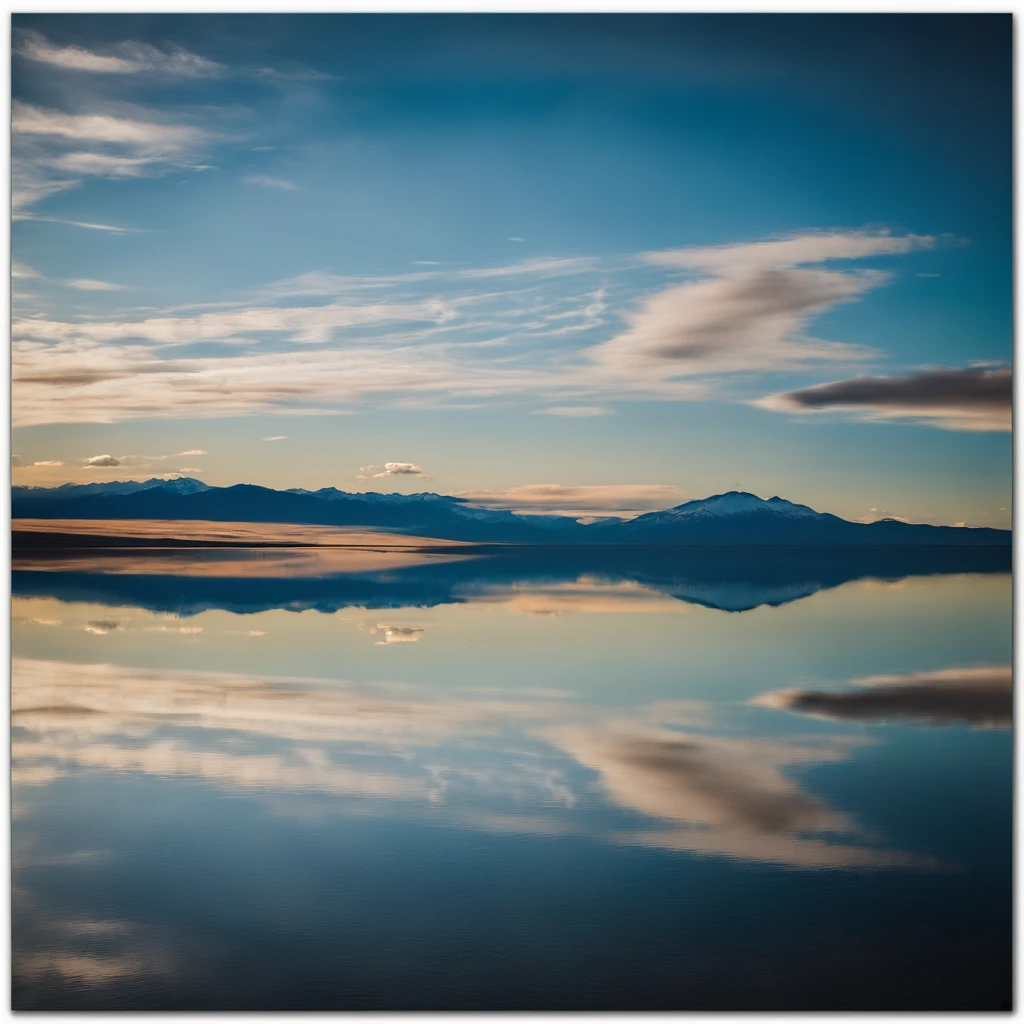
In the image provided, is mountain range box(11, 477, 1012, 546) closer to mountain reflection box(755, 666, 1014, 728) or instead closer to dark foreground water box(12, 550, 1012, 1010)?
dark foreground water box(12, 550, 1012, 1010)

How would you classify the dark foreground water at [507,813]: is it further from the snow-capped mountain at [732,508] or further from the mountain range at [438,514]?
the snow-capped mountain at [732,508]

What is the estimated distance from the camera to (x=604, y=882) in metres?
5.23

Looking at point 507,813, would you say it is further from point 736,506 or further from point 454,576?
point 454,576

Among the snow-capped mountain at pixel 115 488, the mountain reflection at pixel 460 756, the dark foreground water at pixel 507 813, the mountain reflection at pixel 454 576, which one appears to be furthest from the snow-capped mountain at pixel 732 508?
the snow-capped mountain at pixel 115 488

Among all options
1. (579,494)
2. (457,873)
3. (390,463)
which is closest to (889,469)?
(579,494)

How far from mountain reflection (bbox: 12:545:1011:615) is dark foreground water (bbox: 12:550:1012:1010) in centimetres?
20

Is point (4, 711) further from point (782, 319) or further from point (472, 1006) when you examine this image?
point (782, 319)

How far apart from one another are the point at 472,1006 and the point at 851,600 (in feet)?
30.8

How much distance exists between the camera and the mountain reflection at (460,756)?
19.3 ft

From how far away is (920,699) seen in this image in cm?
789

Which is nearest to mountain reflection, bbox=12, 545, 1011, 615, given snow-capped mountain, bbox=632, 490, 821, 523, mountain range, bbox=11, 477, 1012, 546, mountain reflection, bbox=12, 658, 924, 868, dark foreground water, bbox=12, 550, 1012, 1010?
dark foreground water, bbox=12, 550, 1012, 1010

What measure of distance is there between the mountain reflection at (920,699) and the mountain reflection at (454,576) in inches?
33.3

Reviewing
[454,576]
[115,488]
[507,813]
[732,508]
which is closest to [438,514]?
[115,488]

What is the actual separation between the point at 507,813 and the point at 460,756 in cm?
94
